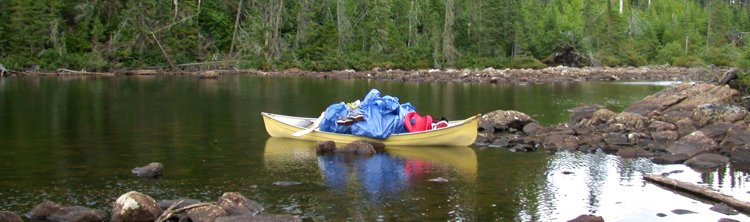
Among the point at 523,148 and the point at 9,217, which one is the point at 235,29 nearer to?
the point at 523,148

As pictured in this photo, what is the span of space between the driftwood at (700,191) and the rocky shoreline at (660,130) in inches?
123

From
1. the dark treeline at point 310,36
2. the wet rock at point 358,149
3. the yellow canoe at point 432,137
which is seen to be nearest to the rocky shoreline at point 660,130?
the yellow canoe at point 432,137

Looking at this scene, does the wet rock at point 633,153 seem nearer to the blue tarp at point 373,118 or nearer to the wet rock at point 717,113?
the wet rock at point 717,113

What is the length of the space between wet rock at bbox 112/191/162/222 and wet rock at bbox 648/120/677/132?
1807 centimetres

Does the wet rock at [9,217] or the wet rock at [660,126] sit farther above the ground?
the wet rock at [660,126]

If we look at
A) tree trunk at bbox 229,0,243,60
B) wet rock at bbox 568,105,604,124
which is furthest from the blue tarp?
tree trunk at bbox 229,0,243,60

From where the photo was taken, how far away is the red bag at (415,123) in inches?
1005

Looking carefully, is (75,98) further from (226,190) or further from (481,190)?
(481,190)

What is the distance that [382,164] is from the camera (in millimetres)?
21922

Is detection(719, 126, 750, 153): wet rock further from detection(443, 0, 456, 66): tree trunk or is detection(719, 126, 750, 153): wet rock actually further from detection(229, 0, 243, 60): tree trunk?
detection(229, 0, 243, 60): tree trunk

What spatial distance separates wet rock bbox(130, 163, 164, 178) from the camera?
1934cm

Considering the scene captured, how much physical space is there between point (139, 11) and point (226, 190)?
62.0m

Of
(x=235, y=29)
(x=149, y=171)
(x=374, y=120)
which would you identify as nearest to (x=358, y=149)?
(x=374, y=120)

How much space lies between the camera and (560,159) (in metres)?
23.0
